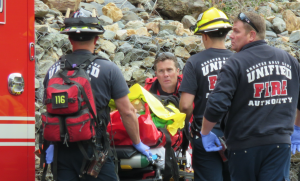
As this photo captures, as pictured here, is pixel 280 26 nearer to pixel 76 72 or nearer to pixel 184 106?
pixel 184 106

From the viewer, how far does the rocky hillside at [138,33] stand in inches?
231

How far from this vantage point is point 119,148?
11.1 feet

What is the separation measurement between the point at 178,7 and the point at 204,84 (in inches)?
254

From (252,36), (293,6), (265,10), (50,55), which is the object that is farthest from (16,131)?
(293,6)

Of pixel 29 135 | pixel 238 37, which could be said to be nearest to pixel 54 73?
pixel 29 135

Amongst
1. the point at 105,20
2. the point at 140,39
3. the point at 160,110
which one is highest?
the point at 105,20

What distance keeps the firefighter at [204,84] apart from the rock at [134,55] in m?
2.85

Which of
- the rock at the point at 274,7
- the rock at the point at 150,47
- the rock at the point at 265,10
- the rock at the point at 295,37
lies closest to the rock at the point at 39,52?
the rock at the point at 150,47

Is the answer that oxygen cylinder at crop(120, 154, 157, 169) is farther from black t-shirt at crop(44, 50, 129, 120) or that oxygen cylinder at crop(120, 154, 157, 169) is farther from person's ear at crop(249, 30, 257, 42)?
person's ear at crop(249, 30, 257, 42)

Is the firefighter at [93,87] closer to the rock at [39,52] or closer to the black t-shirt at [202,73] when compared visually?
the black t-shirt at [202,73]

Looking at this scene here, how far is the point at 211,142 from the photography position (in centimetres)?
347

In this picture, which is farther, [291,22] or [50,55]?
[291,22]

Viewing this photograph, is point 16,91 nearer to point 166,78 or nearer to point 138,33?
point 166,78

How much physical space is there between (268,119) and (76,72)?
147 cm
